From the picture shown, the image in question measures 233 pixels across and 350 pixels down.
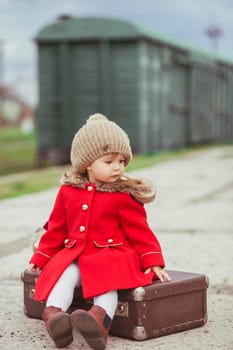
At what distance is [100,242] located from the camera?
12.5 ft

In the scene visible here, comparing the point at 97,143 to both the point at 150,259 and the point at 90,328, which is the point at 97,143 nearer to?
the point at 150,259

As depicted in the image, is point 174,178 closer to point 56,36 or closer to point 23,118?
point 56,36

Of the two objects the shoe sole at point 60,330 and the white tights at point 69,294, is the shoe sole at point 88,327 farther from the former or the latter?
the white tights at point 69,294

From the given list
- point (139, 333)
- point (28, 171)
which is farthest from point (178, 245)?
point (28, 171)

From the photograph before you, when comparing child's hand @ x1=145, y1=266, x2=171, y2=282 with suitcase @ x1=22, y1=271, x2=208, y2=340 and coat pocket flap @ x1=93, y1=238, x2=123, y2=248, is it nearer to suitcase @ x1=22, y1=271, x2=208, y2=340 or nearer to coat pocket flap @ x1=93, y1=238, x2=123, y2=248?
suitcase @ x1=22, y1=271, x2=208, y2=340

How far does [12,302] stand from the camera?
443 cm

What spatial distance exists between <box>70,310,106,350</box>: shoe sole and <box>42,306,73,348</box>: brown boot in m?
0.06

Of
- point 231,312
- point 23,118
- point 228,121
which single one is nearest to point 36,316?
point 231,312

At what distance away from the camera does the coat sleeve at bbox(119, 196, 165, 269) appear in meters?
3.78

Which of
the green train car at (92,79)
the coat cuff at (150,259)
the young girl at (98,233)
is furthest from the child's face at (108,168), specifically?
the green train car at (92,79)

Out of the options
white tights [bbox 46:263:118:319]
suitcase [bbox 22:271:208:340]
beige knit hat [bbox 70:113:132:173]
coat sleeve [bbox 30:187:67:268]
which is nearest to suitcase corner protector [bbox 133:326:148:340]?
suitcase [bbox 22:271:208:340]

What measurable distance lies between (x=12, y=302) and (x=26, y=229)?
2.76 metres

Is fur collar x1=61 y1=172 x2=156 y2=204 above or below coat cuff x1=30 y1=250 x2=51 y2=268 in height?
above

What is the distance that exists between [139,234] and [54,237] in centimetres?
42
